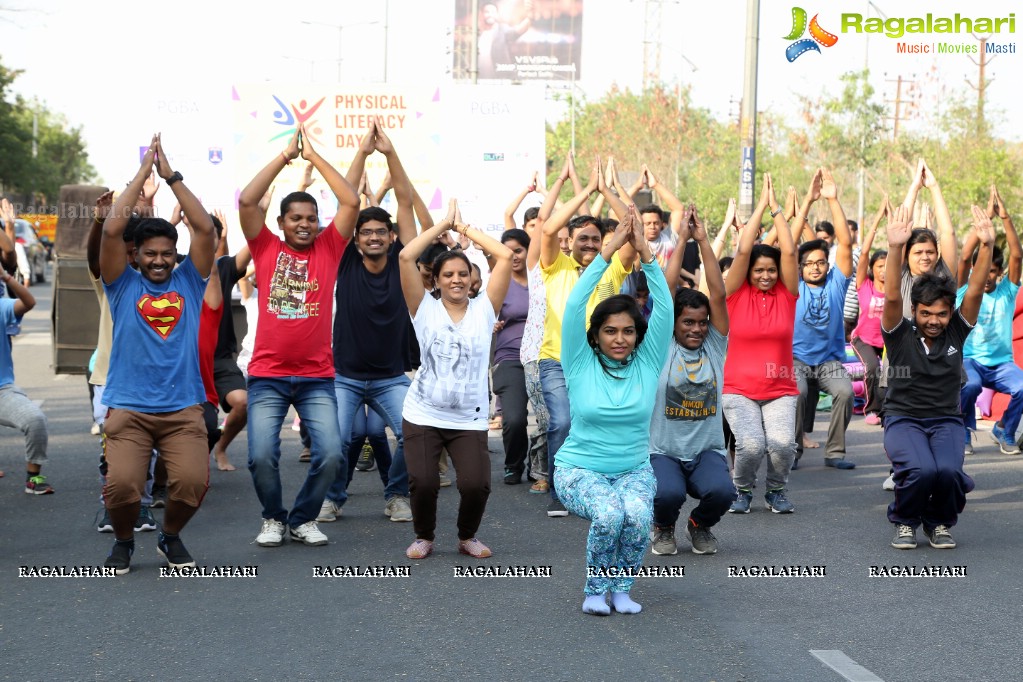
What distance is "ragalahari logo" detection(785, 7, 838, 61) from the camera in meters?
21.4

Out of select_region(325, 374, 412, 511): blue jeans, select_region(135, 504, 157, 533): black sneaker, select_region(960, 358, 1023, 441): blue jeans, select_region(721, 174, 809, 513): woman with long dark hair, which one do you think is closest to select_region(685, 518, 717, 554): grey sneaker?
select_region(721, 174, 809, 513): woman with long dark hair

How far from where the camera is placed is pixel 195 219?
7.07 m

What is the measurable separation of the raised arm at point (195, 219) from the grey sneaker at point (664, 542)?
9.73 ft

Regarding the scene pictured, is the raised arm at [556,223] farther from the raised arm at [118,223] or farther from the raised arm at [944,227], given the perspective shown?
the raised arm at [118,223]

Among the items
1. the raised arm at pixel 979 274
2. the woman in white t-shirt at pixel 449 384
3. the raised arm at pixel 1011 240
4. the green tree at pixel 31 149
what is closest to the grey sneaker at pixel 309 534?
the woman in white t-shirt at pixel 449 384

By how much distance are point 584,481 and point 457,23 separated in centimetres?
7423

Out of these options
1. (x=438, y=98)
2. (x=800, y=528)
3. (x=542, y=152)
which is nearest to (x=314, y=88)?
(x=438, y=98)

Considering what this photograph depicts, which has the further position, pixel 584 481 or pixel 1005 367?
pixel 1005 367

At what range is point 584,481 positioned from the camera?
6.56 m

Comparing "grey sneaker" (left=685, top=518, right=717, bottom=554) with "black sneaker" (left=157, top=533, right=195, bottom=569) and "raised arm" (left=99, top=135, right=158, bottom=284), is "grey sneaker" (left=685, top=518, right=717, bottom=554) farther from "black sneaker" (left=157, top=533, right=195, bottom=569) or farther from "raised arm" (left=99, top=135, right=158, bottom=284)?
"raised arm" (left=99, top=135, right=158, bottom=284)

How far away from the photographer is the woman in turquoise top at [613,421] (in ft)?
21.2

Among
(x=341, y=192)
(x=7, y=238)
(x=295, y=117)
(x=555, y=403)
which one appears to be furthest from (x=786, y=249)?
(x=295, y=117)

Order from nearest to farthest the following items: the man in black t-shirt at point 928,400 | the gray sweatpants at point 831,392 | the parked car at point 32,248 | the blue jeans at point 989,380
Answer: the man in black t-shirt at point 928,400 < the gray sweatpants at point 831,392 < the blue jeans at point 989,380 < the parked car at point 32,248

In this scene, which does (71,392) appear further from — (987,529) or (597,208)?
(987,529)
